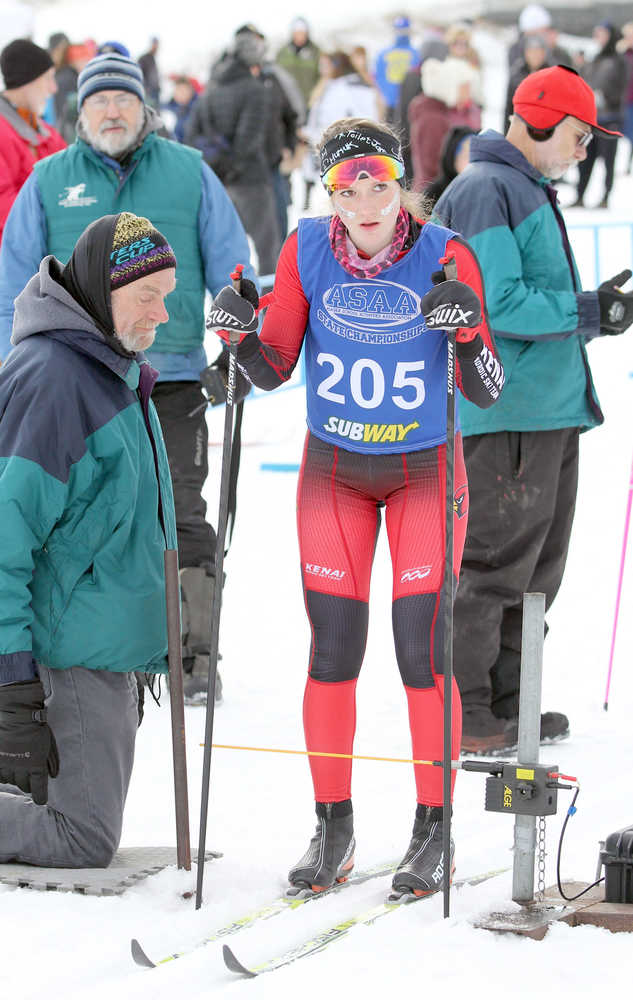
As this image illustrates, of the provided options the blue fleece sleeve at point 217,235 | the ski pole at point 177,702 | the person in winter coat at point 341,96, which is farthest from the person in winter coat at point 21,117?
the person in winter coat at point 341,96

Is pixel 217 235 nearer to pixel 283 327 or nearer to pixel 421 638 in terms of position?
pixel 283 327

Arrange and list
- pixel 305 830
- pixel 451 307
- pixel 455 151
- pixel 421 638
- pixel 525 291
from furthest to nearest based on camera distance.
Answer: pixel 455 151, pixel 525 291, pixel 305 830, pixel 421 638, pixel 451 307

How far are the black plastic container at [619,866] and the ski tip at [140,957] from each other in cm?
110

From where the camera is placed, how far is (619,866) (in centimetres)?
355

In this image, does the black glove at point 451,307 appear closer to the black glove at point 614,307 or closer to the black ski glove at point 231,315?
the black ski glove at point 231,315

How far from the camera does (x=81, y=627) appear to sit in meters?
3.98

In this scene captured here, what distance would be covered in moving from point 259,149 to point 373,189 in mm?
9258

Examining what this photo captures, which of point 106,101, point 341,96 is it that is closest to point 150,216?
point 106,101

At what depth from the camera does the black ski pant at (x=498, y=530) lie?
532 centimetres

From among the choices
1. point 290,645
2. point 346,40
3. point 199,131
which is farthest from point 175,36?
point 290,645

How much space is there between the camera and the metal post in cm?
352

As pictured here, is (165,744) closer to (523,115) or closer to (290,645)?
(290,645)

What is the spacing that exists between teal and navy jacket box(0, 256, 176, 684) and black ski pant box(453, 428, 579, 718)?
1525mm

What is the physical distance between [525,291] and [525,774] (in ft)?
6.93
